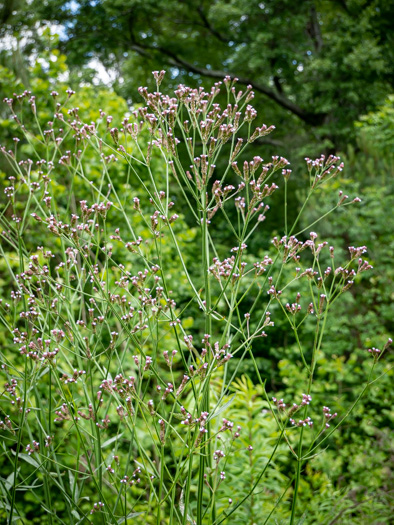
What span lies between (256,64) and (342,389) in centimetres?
690

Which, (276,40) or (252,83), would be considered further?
(252,83)

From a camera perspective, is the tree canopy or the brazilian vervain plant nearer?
the brazilian vervain plant

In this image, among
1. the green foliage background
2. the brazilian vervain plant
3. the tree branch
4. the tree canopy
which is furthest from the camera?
the tree branch

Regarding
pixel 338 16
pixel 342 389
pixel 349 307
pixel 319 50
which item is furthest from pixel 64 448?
pixel 338 16

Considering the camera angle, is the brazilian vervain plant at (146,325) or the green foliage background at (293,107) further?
the green foliage background at (293,107)

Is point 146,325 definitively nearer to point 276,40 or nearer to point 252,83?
point 276,40

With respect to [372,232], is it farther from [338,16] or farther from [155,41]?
[155,41]

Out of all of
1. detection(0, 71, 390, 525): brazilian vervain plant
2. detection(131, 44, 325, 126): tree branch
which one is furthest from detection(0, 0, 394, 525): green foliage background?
detection(0, 71, 390, 525): brazilian vervain plant

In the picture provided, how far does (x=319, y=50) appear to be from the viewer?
11.5 m

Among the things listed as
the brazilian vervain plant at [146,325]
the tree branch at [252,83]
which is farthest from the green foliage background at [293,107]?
the brazilian vervain plant at [146,325]

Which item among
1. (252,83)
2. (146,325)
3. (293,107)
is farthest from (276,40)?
(146,325)

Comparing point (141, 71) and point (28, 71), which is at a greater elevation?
point (28, 71)

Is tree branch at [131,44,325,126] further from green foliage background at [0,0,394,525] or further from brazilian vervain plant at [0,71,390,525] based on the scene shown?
brazilian vervain plant at [0,71,390,525]

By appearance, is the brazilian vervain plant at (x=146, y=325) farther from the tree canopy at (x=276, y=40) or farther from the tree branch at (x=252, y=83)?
the tree branch at (x=252, y=83)
